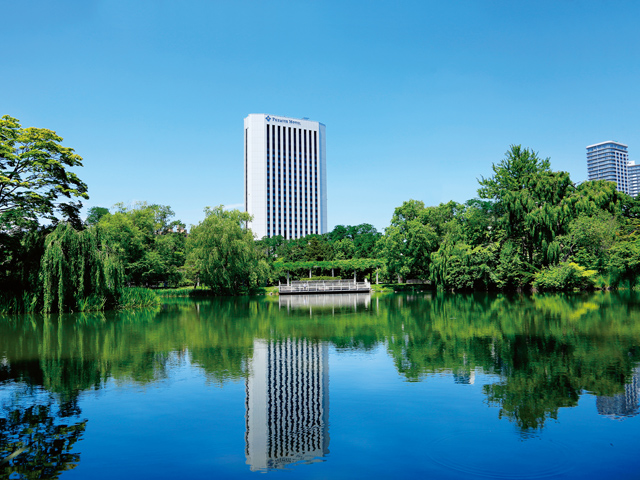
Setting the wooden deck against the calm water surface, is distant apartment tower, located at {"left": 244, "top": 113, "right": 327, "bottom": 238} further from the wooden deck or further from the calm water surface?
the calm water surface

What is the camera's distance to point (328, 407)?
277 inches

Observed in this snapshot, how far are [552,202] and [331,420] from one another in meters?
37.2

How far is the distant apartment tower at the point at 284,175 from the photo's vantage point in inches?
4323

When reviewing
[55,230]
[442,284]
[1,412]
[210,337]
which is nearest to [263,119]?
[442,284]

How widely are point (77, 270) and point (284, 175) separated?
300 ft

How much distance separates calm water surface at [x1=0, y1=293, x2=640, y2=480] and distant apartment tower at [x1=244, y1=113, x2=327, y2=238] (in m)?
96.9

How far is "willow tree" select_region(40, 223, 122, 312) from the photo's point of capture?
75.7ft

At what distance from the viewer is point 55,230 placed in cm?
2394

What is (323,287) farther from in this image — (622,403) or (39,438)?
(39,438)

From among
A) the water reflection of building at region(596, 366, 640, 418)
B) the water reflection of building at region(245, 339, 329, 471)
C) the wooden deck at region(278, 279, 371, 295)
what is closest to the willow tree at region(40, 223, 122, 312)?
the water reflection of building at region(245, 339, 329, 471)

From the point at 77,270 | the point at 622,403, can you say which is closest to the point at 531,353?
the point at 622,403

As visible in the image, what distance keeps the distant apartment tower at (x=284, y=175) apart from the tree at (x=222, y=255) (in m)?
64.9

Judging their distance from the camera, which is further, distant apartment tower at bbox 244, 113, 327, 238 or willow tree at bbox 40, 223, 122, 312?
distant apartment tower at bbox 244, 113, 327, 238

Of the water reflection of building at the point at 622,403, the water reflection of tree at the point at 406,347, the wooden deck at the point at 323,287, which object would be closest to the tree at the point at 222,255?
the wooden deck at the point at 323,287
